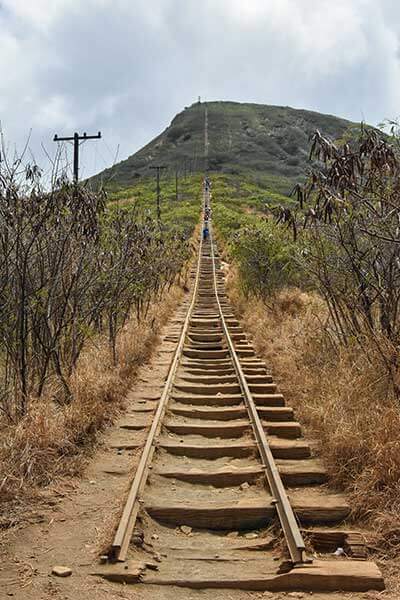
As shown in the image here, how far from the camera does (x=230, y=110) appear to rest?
6944 inches

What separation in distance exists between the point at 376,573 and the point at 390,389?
303 centimetres

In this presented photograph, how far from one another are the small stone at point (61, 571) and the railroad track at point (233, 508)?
23 cm

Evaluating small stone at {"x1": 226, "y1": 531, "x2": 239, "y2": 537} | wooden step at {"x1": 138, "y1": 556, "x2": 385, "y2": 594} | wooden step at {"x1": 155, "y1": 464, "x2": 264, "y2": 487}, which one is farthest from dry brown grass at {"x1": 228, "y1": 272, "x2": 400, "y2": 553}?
small stone at {"x1": 226, "y1": 531, "x2": 239, "y2": 537}

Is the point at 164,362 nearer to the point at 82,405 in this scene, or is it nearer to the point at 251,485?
the point at 82,405

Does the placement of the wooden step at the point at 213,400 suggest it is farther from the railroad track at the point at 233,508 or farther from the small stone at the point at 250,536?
the small stone at the point at 250,536

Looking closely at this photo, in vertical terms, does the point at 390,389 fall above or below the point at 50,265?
below

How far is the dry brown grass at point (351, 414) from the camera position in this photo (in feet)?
17.4

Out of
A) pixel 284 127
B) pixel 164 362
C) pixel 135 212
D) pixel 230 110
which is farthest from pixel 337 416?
pixel 230 110

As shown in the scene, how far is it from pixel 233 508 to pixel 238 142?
137420mm

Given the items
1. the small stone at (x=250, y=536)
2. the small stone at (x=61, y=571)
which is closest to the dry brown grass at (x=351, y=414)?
the small stone at (x=250, y=536)

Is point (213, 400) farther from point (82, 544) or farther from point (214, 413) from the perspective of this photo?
point (82, 544)

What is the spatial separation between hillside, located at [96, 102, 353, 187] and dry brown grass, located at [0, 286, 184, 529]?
8505 cm

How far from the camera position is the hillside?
375ft

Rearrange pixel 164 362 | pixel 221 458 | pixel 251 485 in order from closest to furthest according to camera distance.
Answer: pixel 251 485
pixel 221 458
pixel 164 362
